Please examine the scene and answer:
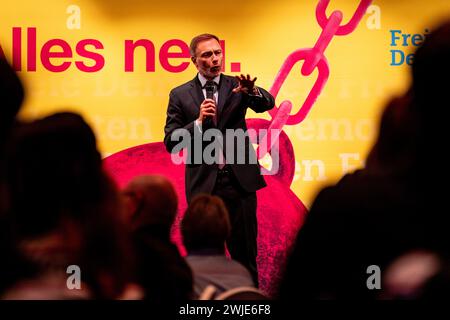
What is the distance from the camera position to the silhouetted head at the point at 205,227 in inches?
92.6

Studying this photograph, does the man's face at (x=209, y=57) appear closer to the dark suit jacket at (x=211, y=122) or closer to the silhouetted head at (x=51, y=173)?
the dark suit jacket at (x=211, y=122)

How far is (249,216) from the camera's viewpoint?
3805 millimetres

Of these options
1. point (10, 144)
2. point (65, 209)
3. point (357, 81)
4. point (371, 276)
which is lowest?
point (371, 276)

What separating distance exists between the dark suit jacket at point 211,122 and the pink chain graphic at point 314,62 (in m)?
1.00

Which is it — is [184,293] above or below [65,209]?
below

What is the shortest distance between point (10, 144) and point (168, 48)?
375 cm

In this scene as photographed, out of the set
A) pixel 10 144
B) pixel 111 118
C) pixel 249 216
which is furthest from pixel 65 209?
pixel 111 118

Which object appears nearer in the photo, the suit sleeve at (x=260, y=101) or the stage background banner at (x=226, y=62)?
the suit sleeve at (x=260, y=101)

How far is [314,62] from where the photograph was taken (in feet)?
16.1

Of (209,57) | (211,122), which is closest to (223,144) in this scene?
(211,122)

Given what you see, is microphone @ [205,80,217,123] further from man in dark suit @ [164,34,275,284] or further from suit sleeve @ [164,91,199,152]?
suit sleeve @ [164,91,199,152]

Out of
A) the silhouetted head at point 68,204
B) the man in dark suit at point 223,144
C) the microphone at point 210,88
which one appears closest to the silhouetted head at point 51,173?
the silhouetted head at point 68,204

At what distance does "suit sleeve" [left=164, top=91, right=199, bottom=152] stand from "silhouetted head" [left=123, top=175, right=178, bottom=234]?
1.51m
